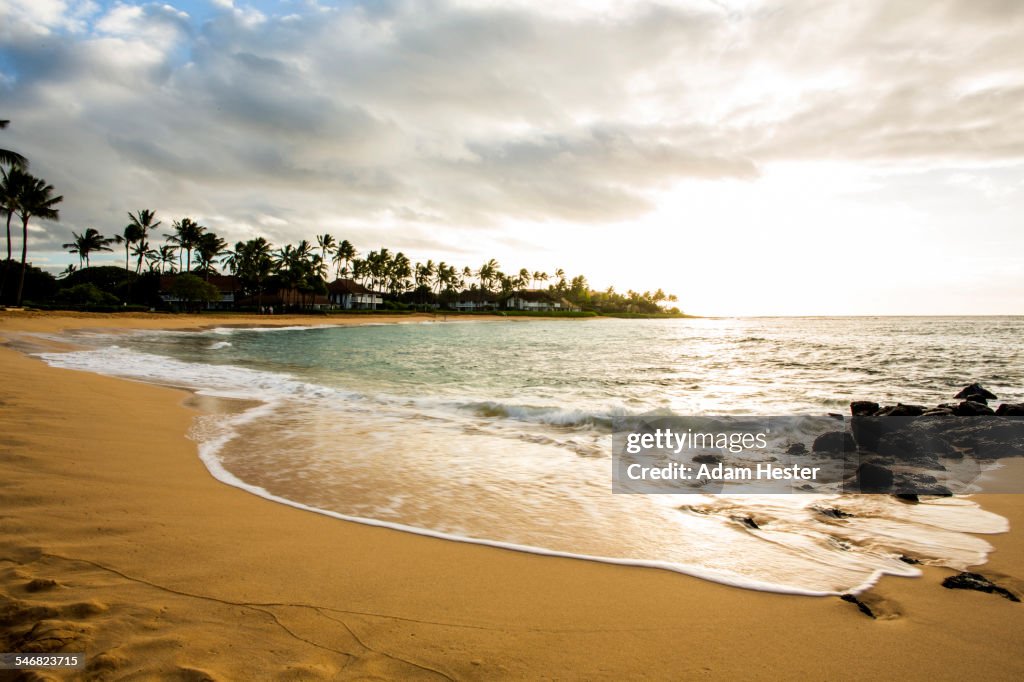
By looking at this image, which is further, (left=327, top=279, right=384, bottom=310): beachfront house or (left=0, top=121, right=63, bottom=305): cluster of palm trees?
(left=327, top=279, right=384, bottom=310): beachfront house

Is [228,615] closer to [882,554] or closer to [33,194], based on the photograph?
[882,554]

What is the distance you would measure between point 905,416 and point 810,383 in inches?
277

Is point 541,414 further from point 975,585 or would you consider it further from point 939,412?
point 939,412

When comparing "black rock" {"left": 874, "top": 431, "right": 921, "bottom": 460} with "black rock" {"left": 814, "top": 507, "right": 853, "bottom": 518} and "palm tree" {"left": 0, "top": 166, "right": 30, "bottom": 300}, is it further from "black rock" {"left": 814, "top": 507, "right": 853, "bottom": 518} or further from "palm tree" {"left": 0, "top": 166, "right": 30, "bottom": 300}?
"palm tree" {"left": 0, "top": 166, "right": 30, "bottom": 300}

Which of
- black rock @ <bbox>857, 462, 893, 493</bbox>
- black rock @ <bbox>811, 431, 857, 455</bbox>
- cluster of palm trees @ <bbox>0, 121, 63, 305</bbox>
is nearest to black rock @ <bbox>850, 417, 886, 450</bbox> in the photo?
black rock @ <bbox>811, 431, 857, 455</bbox>

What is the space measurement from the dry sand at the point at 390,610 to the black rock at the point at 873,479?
5.89ft

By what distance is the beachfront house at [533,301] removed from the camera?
502 feet

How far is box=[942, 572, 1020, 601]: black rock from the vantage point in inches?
141

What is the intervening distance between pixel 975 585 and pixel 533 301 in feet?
500

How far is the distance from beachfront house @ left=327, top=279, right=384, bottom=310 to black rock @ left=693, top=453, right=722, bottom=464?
345ft

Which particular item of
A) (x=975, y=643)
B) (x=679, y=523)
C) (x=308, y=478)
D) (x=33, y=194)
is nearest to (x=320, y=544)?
(x=308, y=478)

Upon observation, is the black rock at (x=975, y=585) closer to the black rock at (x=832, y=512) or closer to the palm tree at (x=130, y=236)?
the black rock at (x=832, y=512)

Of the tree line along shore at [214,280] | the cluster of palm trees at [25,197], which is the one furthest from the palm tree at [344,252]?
the cluster of palm trees at [25,197]

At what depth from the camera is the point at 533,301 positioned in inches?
6112
